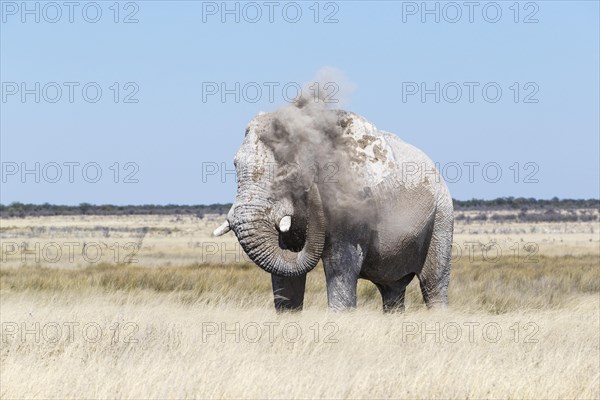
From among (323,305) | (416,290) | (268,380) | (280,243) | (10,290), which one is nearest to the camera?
(268,380)

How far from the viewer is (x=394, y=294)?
42.3 feet

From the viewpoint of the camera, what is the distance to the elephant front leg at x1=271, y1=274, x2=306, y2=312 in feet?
37.7

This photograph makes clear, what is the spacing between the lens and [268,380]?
8.30 meters

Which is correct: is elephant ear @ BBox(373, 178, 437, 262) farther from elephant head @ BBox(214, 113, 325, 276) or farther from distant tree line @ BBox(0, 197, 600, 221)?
distant tree line @ BBox(0, 197, 600, 221)

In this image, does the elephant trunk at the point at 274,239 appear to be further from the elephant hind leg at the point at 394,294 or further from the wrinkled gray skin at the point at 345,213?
the elephant hind leg at the point at 394,294

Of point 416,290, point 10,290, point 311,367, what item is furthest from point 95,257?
point 311,367

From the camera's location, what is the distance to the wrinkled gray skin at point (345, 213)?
10539 millimetres

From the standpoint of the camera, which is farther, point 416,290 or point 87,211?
point 87,211

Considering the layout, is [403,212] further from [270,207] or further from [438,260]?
[270,207]

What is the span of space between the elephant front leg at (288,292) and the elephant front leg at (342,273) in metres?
0.41

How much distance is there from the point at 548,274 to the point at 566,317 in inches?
335

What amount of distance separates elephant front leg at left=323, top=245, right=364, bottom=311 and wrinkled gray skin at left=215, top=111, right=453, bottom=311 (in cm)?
1

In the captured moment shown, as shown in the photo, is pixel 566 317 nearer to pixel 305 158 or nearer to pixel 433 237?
pixel 433 237

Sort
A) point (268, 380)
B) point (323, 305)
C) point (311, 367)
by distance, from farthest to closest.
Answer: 1. point (323, 305)
2. point (311, 367)
3. point (268, 380)
